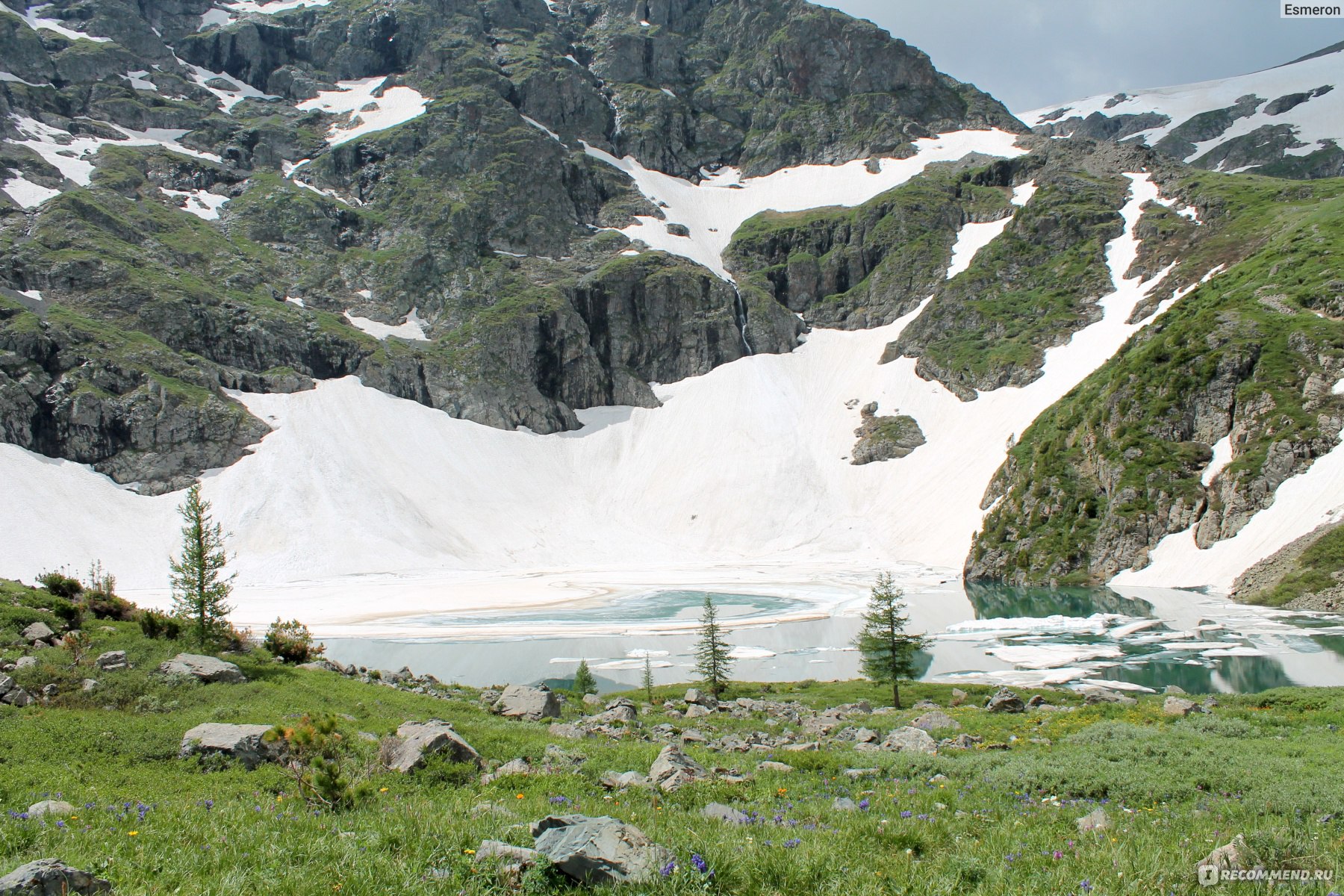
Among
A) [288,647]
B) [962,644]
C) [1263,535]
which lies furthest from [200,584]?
[1263,535]

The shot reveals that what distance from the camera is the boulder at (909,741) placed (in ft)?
52.1

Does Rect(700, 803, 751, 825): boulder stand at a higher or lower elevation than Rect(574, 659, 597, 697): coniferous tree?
higher

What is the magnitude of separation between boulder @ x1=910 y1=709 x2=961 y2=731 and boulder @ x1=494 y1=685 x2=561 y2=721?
11005 millimetres

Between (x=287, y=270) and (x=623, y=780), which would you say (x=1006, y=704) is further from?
(x=287, y=270)

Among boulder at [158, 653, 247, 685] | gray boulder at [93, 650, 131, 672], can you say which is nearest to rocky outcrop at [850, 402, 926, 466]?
boulder at [158, 653, 247, 685]

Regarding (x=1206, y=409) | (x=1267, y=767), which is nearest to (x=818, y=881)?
(x=1267, y=767)

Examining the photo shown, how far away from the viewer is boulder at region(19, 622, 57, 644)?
60.6 ft

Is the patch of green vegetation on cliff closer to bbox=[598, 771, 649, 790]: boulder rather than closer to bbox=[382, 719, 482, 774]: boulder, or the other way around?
bbox=[598, 771, 649, 790]: boulder

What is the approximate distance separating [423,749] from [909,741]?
37.3 ft

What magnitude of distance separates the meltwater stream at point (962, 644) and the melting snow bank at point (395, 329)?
95262 mm

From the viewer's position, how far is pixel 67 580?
2562cm

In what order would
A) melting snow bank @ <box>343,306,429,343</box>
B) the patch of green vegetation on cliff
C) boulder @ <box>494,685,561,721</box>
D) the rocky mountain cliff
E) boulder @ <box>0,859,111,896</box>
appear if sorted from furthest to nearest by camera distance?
melting snow bank @ <box>343,306,429,343</box>, the rocky mountain cliff, the patch of green vegetation on cliff, boulder @ <box>494,685,561,721</box>, boulder @ <box>0,859,111,896</box>

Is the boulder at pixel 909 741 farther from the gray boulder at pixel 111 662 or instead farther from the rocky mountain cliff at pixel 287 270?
Result: the rocky mountain cliff at pixel 287 270

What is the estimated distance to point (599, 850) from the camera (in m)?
5.66
